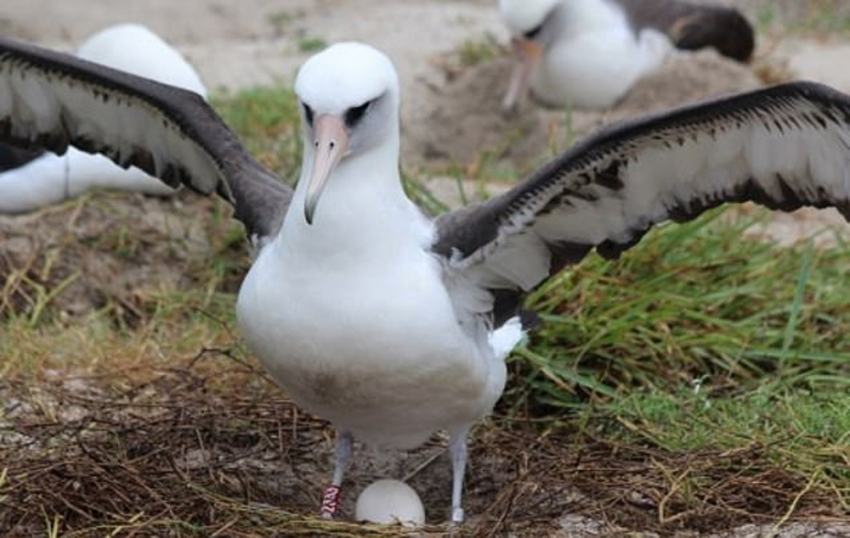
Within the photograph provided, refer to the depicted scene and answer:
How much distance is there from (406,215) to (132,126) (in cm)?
104

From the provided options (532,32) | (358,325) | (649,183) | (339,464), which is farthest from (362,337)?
(532,32)

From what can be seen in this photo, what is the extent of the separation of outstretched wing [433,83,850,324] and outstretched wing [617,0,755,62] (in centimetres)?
538

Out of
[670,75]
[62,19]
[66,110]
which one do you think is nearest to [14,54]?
[66,110]

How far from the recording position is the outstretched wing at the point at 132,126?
514cm

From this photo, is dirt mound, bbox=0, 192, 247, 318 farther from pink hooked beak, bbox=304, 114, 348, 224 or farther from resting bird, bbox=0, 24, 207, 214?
pink hooked beak, bbox=304, 114, 348, 224

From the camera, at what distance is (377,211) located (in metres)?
4.62

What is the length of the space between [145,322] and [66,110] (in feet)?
5.16

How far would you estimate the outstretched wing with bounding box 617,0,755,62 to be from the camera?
10250 millimetres

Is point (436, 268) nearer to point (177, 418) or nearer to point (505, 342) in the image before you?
point (505, 342)

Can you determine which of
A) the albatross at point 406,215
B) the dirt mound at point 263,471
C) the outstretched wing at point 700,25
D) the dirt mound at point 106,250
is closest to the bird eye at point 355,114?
the albatross at point 406,215

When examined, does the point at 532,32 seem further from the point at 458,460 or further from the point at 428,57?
the point at 458,460

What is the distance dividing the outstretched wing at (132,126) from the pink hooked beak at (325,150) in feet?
1.74

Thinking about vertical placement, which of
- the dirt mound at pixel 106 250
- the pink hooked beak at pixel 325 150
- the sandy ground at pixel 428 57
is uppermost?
the pink hooked beak at pixel 325 150

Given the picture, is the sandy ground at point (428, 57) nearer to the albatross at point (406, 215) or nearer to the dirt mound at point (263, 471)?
the dirt mound at point (263, 471)
